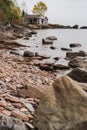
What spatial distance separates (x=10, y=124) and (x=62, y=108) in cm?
133

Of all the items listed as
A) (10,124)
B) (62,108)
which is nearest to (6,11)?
(62,108)

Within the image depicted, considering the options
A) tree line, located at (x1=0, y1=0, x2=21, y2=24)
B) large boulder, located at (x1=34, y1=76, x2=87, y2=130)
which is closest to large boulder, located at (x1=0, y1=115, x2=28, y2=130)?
large boulder, located at (x1=34, y1=76, x2=87, y2=130)

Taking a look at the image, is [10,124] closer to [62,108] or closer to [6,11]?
[62,108]

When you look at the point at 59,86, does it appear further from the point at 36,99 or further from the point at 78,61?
the point at 78,61

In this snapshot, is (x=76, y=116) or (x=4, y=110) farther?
(x=4, y=110)

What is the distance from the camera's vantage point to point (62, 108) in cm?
834

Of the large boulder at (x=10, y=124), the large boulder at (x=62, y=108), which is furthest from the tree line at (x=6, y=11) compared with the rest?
the large boulder at (x=10, y=124)

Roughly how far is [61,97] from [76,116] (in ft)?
2.43

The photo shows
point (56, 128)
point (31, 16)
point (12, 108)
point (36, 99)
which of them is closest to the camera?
point (56, 128)

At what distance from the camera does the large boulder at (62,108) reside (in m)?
8.01

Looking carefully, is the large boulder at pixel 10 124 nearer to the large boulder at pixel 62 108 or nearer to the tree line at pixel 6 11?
the large boulder at pixel 62 108

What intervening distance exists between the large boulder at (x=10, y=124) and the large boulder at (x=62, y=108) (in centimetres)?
40

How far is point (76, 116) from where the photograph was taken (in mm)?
8047

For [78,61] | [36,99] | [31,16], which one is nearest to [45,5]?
[31,16]
